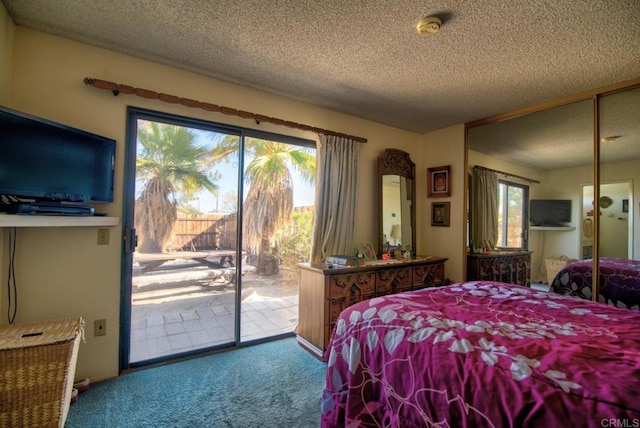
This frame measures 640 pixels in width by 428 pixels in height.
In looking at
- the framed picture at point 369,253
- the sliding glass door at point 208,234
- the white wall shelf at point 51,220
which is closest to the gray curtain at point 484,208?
the framed picture at point 369,253

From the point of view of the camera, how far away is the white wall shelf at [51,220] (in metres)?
1.53

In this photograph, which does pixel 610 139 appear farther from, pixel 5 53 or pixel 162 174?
pixel 5 53

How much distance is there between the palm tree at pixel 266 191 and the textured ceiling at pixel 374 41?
59 centimetres

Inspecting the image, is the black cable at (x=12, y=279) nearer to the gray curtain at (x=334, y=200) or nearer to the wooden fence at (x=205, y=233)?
the wooden fence at (x=205, y=233)

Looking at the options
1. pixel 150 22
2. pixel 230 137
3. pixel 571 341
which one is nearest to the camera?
pixel 571 341

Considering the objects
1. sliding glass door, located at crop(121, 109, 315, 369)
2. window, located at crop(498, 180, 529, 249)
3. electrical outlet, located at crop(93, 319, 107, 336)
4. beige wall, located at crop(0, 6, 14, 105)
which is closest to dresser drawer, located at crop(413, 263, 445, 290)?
window, located at crop(498, 180, 529, 249)

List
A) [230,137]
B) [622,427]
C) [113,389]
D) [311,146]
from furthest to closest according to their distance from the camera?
[311,146], [230,137], [113,389], [622,427]

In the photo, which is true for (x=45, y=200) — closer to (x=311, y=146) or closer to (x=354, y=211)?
(x=311, y=146)

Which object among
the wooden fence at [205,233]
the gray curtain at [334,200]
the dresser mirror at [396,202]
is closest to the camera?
the wooden fence at [205,233]

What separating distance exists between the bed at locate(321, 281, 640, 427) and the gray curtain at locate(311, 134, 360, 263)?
141 cm

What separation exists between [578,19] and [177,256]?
10.6ft

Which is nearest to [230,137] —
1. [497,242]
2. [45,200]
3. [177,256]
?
[177,256]

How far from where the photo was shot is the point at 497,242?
→ 338 centimetres

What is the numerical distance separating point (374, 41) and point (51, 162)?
221 cm
